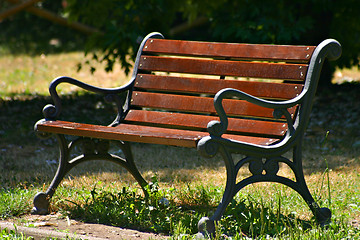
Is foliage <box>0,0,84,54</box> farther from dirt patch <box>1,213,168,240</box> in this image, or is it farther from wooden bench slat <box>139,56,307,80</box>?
dirt patch <box>1,213,168,240</box>

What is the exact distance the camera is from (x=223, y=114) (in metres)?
3.23

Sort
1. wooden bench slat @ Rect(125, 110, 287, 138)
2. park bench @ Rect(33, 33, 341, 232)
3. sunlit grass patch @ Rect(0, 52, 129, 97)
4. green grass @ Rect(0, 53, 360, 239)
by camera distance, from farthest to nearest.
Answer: sunlit grass patch @ Rect(0, 52, 129, 97) → wooden bench slat @ Rect(125, 110, 287, 138) → green grass @ Rect(0, 53, 360, 239) → park bench @ Rect(33, 33, 341, 232)

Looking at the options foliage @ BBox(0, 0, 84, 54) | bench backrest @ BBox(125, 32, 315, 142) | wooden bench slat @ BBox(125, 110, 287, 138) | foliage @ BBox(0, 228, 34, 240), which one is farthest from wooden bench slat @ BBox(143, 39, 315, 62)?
foliage @ BBox(0, 0, 84, 54)

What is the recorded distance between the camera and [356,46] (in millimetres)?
8555

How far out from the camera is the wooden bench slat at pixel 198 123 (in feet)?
12.1

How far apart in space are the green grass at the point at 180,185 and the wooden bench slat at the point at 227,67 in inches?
21.2

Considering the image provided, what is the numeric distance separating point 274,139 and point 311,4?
485 cm

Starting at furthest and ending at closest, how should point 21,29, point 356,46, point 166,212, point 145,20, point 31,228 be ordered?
point 21,29 < point 356,46 < point 145,20 < point 166,212 < point 31,228

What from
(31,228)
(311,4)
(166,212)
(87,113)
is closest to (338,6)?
(311,4)

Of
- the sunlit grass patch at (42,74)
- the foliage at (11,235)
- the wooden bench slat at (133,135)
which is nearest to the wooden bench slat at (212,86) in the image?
the wooden bench slat at (133,135)

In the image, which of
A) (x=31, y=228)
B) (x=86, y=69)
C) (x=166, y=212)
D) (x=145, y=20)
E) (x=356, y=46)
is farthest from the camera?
(x=86, y=69)

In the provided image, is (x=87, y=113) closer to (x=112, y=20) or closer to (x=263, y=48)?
(x=112, y=20)

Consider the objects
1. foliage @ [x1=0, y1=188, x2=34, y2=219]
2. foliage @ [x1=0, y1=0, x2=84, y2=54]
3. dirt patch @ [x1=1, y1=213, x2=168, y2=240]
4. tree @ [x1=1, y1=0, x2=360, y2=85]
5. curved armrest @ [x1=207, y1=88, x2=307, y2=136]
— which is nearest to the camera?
curved armrest @ [x1=207, y1=88, x2=307, y2=136]

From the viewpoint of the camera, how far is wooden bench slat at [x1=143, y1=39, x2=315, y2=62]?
3.74 meters
